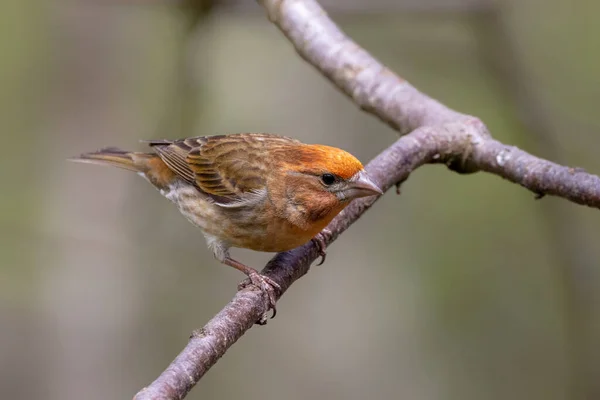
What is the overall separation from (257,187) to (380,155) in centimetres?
89

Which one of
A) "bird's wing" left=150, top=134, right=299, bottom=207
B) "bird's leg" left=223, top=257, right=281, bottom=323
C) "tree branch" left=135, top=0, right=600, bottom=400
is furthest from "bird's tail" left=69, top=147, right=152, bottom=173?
"bird's leg" left=223, top=257, right=281, bottom=323

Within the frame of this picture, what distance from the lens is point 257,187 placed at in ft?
16.5

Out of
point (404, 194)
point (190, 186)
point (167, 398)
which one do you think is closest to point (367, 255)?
point (404, 194)

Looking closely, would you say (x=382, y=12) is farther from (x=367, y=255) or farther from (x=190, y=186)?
(x=367, y=255)

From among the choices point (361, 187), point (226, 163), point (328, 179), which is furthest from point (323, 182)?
point (226, 163)

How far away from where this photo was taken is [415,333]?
9062mm

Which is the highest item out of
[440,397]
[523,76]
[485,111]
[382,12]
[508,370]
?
[485,111]

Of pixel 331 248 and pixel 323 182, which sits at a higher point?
pixel 331 248

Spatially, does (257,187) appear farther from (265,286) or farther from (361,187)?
(265,286)

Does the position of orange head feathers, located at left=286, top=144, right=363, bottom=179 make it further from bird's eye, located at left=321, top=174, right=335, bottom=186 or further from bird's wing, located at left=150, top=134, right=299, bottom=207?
bird's wing, located at left=150, top=134, right=299, bottom=207

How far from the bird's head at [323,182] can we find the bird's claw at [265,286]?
0.57 m

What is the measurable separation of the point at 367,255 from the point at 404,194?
0.96 metres

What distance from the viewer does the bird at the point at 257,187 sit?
4.44 metres

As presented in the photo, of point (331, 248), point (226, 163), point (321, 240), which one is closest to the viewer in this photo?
point (321, 240)
